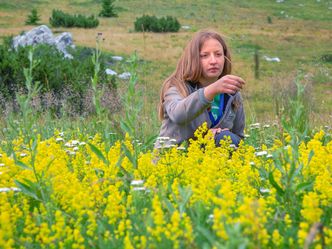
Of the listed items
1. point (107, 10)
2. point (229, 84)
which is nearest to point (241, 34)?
point (107, 10)

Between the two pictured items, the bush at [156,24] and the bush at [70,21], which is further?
the bush at [70,21]

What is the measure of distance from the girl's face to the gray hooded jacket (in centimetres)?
16

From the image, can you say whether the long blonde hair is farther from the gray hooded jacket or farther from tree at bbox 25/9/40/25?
tree at bbox 25/9/40/25

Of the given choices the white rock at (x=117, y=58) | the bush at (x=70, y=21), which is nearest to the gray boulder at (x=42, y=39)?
the white rock at (x=117, y=58)

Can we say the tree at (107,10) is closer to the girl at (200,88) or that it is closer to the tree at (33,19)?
the tree at (33,19)

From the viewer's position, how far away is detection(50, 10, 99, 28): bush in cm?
3550

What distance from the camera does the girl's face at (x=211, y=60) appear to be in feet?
17.7

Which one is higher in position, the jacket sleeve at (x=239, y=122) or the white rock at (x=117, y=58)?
the jacket sleeve at (x=239, y=122)

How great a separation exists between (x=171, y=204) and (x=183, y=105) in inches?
91.5

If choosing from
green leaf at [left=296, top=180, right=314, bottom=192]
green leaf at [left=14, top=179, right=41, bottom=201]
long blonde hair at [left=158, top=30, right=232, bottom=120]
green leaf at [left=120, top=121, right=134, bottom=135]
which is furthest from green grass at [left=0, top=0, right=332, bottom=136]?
green leaf at [left=14, top=179, right=41, bottom=201]

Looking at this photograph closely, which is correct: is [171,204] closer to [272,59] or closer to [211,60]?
[211,60]

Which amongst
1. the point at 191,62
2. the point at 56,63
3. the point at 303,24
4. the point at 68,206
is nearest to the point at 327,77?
the point at 56,63

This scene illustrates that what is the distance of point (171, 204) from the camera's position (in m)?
2.63

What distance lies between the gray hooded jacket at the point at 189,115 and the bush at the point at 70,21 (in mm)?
30417
